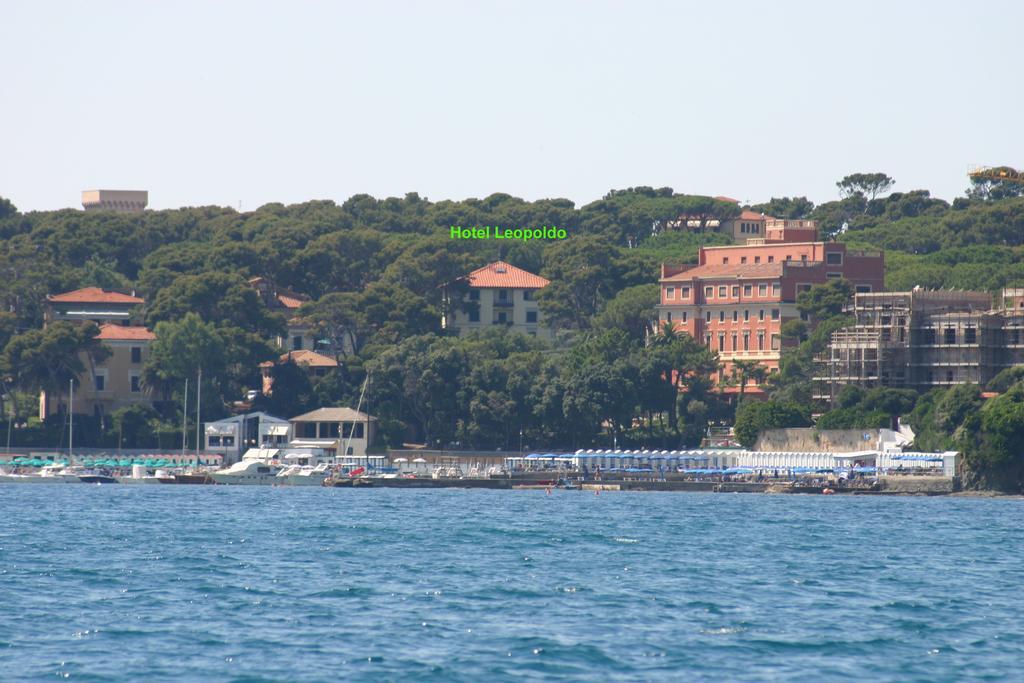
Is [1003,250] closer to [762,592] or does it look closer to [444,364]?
[444,364]

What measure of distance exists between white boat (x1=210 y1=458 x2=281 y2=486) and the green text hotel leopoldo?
52.2 meters

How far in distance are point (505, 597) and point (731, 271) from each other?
109 metres

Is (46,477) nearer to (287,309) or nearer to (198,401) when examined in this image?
(198,401)

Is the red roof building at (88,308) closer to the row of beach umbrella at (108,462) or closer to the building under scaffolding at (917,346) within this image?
the row of beach umbrella at (108,462)

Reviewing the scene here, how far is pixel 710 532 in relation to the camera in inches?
3014

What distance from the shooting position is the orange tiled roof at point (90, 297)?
6206 inches

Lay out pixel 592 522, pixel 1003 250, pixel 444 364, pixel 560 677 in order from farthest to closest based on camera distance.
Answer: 1. pixel 1003 250
2. pixel 444 364
3. pixel 592 522
4. pixel 560 677

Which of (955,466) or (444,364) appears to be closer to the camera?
(955,466)

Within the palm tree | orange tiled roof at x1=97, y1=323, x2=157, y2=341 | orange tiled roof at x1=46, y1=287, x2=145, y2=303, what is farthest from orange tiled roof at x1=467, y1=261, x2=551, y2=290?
orange tiled roof at x1=97, y1=323, x2=157, y2=341

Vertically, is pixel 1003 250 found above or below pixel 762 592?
above

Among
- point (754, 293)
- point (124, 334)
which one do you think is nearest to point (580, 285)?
point (754, 293)

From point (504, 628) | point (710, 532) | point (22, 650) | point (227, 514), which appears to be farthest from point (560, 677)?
point (227, 514)

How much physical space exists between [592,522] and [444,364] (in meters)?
52.8

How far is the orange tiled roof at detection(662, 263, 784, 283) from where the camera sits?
15375 cm
